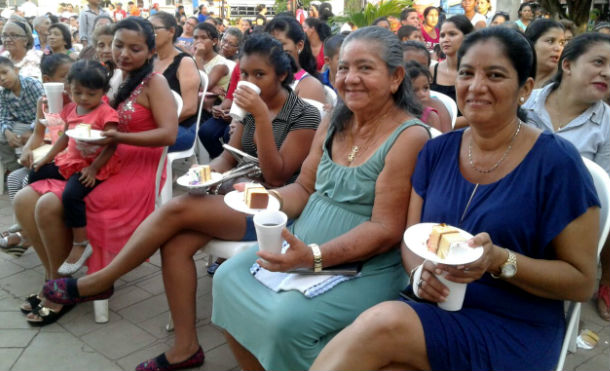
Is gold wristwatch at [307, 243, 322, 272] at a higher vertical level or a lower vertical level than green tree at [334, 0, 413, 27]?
lower

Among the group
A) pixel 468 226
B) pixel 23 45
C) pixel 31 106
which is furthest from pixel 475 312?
pixel 23 45

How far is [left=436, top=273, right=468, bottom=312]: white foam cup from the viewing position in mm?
1567

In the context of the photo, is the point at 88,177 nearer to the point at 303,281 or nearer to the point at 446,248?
the point at 303,281

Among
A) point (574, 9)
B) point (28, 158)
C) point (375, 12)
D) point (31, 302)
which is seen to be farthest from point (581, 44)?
point (574, 9)

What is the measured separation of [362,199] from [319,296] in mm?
453

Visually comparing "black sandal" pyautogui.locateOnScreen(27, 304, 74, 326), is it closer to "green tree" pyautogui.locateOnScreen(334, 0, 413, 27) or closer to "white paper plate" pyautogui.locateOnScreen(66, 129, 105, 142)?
"white paper plate" pyautogui.locateOnScreen(66, 129, 105, 142)

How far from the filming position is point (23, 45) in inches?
226

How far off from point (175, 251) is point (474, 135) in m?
1.50

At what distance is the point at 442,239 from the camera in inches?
56.4

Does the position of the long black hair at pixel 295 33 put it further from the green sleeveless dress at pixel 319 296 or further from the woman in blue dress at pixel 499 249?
A: the woman in blue dress at pixel 499 249

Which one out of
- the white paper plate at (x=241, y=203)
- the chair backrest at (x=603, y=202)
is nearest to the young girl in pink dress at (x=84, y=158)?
the white paper plate at (x=241, y=203)

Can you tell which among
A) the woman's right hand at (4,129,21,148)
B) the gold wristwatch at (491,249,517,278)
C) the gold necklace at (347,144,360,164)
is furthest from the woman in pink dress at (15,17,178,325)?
the gold wristwatch at (491,249,517,278)

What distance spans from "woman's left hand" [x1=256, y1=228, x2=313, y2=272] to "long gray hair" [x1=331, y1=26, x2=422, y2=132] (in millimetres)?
755

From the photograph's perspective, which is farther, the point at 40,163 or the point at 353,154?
the point at 40,163
